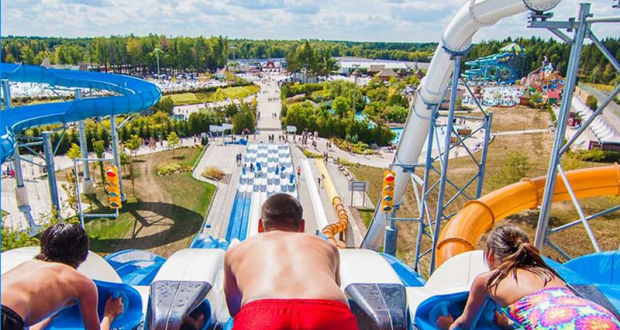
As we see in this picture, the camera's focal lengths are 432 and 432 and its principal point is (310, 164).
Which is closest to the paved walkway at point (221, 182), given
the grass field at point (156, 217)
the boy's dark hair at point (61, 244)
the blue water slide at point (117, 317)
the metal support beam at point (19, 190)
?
the grass field at point (156, 217)

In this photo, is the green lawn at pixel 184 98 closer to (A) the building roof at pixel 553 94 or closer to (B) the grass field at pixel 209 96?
(B) the grass field at pixel 209 96

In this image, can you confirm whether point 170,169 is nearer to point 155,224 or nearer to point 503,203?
point 155,224

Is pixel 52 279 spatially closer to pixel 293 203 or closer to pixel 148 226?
pixel 293 203

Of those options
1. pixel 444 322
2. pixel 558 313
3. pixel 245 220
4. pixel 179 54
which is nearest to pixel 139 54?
pixel 179 54

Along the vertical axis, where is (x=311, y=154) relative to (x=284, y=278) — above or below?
below

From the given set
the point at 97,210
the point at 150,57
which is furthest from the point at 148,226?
the point at 150,57

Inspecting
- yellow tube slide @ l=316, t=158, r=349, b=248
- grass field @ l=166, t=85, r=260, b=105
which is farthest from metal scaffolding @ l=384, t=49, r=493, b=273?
grass field @ l=166, t=85, r=260, b=105
